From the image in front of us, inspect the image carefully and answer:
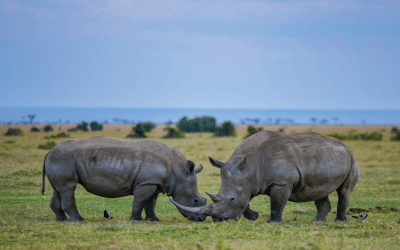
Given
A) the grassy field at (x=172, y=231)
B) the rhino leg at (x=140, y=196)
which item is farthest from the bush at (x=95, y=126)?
the rhino leg at (x=140, y=196)

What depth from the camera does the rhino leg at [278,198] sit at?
9.31m

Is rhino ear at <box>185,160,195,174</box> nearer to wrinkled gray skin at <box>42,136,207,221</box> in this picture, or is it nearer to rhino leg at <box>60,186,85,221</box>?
wrinkled gray skin at <box>42,136,207,221</box>

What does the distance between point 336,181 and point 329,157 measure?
1.72 feet

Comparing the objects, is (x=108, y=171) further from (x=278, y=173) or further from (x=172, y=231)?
(x=278, y=173)

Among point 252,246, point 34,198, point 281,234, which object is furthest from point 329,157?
point 34,198

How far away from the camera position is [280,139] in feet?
32.2

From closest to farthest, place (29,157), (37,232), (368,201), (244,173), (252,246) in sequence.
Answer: (252,246) → (37,232) → (244,173) → (368,201) → (29,157)

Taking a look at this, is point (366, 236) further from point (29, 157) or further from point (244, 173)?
point (29, 157)

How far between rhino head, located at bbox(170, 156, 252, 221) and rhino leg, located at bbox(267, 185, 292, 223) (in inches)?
19.3

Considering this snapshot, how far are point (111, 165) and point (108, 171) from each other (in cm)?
13

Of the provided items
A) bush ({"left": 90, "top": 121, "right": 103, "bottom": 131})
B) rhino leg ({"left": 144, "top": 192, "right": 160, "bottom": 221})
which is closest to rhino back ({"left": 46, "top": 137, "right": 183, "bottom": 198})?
rhino leg ({"left": 144, "top": 192, "right": 160, "bottom": 221})

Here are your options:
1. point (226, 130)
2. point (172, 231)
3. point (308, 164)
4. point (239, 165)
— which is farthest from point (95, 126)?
point (172, 231)

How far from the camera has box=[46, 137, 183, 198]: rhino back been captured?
9.45 m

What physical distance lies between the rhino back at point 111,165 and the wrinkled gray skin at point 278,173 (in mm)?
839
